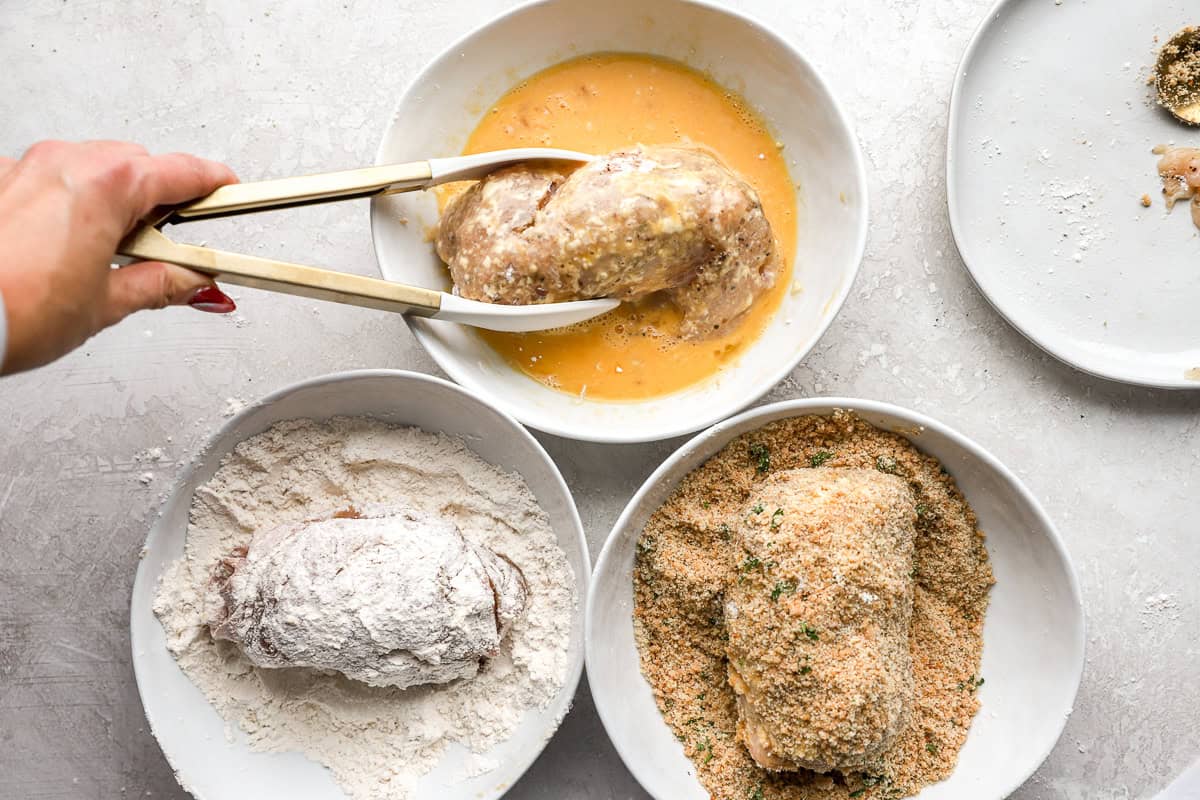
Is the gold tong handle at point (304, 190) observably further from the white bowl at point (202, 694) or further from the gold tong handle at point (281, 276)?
the white bowl at point (202, 694)

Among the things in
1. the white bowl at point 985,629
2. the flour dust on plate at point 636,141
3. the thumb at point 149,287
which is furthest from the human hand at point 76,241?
the white bowl at point 985,629

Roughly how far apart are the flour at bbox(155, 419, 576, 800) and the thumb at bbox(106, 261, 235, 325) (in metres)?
0.40

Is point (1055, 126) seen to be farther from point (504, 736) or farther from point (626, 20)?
point (504, 736)

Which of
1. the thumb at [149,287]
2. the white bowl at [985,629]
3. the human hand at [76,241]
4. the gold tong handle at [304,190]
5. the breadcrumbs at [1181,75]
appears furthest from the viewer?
the breadcrumbs at [1181,75]

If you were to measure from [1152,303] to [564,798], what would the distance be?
168 cm

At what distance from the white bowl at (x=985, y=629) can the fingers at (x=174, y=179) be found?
3.18 feet

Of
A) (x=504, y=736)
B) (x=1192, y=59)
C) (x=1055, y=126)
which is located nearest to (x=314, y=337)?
(x=504, y=736)

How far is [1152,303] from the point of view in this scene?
1972mm

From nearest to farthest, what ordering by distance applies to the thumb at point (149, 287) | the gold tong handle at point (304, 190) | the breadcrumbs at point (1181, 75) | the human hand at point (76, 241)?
1. the human hand at point (76, 241)
2. the thumb at point (149, 287)
3. the gold tong handle at point (304, 190)
4. the breadcrumbs at point (1181, 75)


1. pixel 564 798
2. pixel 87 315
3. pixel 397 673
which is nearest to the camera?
pixel 87 315

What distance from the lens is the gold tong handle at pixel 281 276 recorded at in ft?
4.98

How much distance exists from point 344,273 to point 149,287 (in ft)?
1.15

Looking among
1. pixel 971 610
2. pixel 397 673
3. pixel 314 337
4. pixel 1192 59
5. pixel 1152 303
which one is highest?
pixel 1192 59

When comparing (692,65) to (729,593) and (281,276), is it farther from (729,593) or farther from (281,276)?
(729,593)
